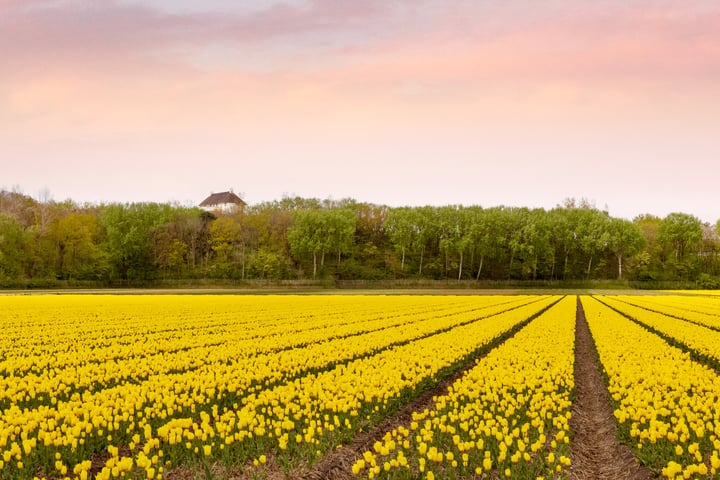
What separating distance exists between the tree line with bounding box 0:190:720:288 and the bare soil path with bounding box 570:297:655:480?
80.4m

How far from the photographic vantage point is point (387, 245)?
10581 cm

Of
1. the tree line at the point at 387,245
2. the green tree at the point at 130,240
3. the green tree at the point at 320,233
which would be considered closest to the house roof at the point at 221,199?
the tree line at the point at 387,245

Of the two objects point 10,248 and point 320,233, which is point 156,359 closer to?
point 10,248

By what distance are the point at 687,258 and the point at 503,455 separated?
120795 millimetres

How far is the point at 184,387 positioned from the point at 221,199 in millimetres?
148586

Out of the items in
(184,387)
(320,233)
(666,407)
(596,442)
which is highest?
(320,233)

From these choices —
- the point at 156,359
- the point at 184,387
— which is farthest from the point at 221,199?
the point at 184,387

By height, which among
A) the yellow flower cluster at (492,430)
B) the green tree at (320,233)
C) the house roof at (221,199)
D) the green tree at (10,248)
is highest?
the house roof at (221,199)

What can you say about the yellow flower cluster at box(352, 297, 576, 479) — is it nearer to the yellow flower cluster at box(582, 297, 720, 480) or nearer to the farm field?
the farm field

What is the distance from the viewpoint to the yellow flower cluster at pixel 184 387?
681 centimetres

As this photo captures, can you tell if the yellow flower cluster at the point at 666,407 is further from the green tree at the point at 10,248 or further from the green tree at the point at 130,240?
the green tree at the point at 130,240

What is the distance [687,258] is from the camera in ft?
339

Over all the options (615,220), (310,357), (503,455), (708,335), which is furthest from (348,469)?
(615,220)

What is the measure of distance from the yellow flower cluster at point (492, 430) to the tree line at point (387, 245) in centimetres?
8033
